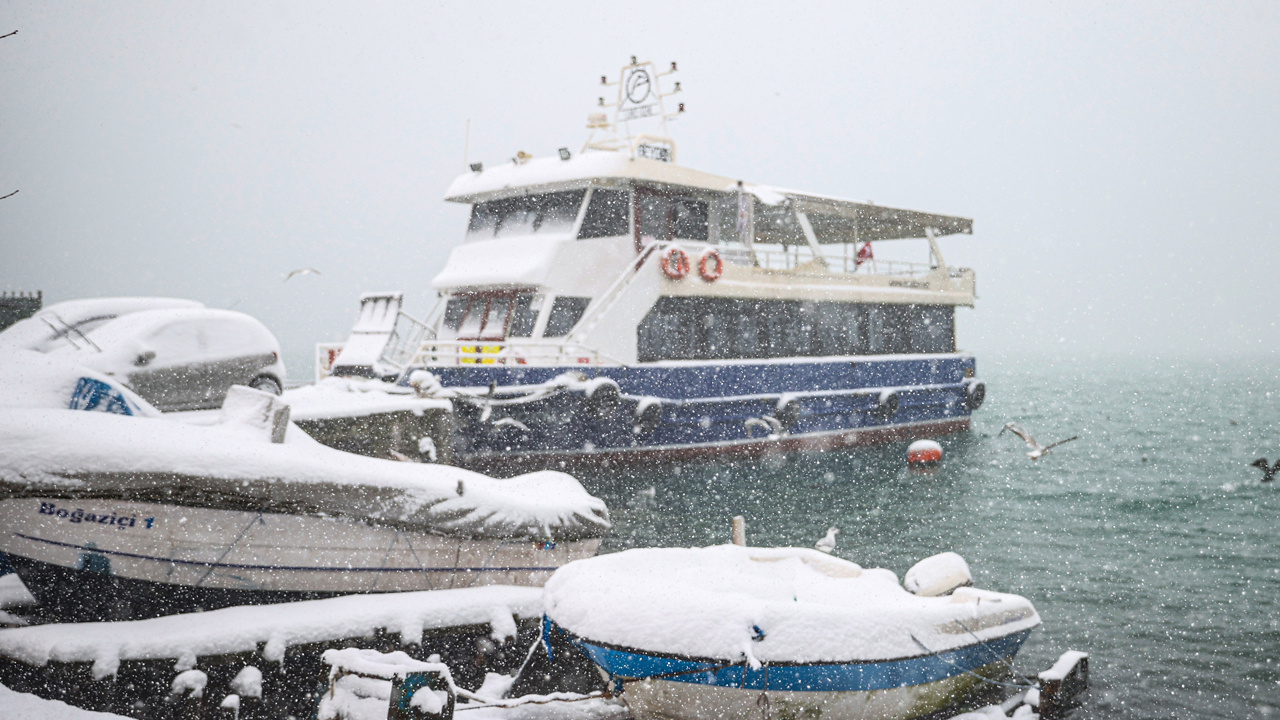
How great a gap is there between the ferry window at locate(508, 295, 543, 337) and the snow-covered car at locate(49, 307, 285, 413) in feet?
17.3

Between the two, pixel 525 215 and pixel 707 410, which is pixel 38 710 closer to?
pixel 707 410

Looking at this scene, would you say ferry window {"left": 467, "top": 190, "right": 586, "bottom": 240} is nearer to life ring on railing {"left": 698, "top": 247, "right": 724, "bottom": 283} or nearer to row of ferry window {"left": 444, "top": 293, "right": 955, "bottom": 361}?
row of ferry window {"left": 444, "top": 293, "right": 955, "bottom": 361}

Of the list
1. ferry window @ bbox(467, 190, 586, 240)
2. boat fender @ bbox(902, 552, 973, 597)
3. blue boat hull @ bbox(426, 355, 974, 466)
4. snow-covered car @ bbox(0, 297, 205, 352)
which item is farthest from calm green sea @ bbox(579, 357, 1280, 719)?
snow-covered car @ bbox(0, 297, 205, 352)

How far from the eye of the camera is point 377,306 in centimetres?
1725

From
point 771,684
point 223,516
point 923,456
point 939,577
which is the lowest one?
point 923,456

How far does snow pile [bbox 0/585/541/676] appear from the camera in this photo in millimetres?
5480

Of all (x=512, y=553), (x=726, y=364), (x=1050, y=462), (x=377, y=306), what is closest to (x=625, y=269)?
(x=726, y=364)

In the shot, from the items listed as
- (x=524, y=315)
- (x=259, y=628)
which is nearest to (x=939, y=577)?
(x=259, y=628)

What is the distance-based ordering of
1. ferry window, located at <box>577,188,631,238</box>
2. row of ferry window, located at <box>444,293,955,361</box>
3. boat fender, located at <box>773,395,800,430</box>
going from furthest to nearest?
boat fender, located at <box>773,395,800,430</box>
ferry window, located at <box>577,188,631,238</box>
row of ferry window, located at <box>444,293,955,361</box>

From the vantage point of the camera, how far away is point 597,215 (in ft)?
55.7

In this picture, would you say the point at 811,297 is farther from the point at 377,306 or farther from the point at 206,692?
the point at 206,692

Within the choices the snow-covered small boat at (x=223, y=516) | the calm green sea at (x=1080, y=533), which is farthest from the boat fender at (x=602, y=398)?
the snow-covered small boat at (x=223, y=516)

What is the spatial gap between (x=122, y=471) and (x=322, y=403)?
5606mm

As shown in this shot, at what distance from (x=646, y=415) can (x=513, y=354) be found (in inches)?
97.6
